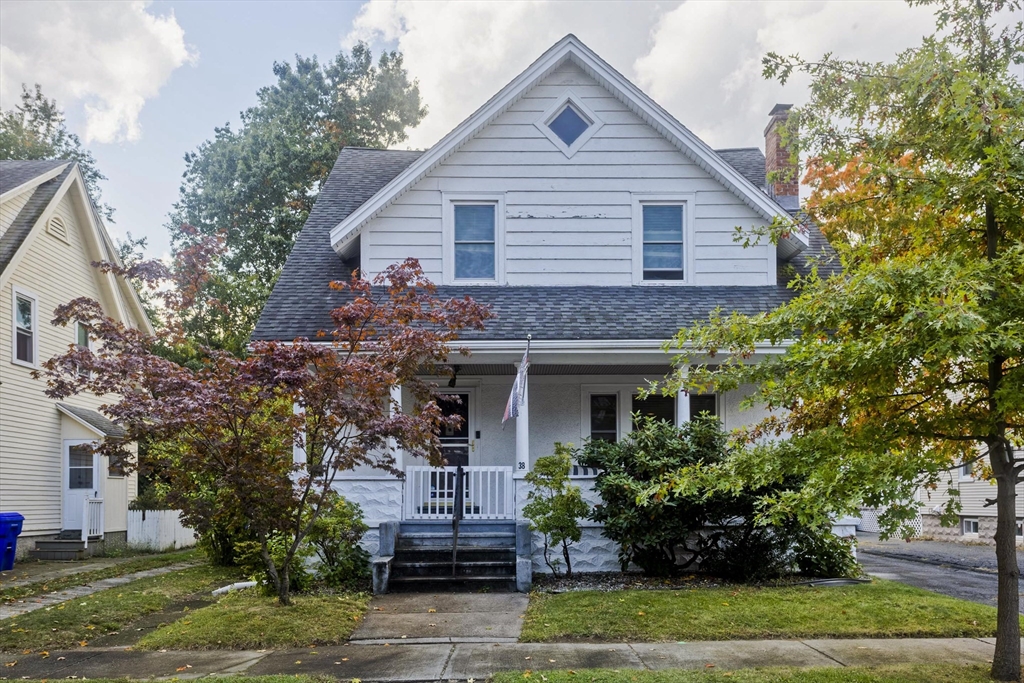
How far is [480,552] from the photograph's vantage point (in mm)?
11984

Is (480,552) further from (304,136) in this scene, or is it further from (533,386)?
(304,136)

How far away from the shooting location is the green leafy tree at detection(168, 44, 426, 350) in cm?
2972

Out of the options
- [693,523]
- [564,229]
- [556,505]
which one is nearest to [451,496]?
[556,505]

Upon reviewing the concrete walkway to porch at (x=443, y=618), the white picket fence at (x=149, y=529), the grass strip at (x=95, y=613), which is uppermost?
the concrete walkway to porch at (x=443, y=618)

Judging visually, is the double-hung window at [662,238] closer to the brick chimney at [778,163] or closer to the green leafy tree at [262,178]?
the brick chimney at [778,163]

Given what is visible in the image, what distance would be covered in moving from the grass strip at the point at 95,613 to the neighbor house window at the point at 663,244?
8.83 metres

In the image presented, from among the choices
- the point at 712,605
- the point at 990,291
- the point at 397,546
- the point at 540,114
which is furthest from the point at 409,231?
the point at 990,291

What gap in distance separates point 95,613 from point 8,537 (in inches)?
258

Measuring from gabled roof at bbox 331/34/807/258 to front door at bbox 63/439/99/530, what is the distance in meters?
9.61

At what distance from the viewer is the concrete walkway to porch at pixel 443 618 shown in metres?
8.82

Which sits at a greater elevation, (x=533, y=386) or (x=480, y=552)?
(x=533, y=386)

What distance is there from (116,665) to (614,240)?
391 inches

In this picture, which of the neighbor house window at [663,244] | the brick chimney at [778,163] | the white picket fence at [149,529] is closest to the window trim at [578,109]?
the neighbor house window at [663,244]

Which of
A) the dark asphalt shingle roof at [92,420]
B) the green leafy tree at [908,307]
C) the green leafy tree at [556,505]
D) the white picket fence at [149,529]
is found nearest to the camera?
the green leafy tree at [908,307]
